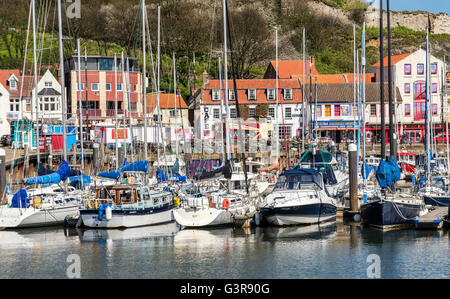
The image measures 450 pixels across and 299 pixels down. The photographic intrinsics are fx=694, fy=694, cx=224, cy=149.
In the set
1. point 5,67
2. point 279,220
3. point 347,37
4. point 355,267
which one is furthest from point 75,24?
point 355,267

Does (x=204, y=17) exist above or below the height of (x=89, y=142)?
above

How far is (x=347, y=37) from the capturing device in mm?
122625

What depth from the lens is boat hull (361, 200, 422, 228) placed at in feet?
112

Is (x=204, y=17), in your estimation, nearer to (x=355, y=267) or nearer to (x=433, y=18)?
(x=433, y=18)

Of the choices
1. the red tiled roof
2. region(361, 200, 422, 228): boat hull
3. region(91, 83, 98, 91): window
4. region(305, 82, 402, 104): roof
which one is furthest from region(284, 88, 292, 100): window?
region(361, 200, 422, 228): boat hull

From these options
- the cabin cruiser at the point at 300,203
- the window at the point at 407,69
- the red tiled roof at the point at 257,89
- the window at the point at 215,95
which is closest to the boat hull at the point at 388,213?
the cabin cruiser at the point at 300,203

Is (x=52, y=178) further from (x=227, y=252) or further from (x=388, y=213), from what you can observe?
(x=388, y=213)

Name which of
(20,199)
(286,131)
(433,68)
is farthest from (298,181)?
(433,68)

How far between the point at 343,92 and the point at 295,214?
147 feet

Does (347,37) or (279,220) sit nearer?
(279,220)

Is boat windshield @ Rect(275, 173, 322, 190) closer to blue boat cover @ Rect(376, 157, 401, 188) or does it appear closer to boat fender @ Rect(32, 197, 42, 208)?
blue boat cover @ Rect(376, 157, 401, 188)

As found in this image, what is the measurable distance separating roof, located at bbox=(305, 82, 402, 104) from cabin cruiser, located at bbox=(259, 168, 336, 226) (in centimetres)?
4112
